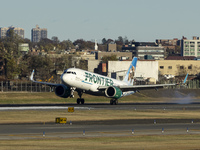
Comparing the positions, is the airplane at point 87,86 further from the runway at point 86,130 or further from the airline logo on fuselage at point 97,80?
the runway at point 86,130

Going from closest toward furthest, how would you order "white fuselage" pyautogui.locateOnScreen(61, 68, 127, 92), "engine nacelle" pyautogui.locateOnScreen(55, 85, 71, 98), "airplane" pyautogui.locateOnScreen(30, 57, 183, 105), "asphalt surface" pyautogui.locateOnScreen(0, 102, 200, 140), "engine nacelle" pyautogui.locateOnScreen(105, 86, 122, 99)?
"asphalt surface" pyautogui.locateOnScreen(0, 102, 200, 140) → "white fuselage" pyautogui.locateOnScreen(61, 68, 127, 92) → "airplane" pyautogui.locateOnScreen(30, 57, 183, 105) → "engine nacelle" pyautogui.locateOnScreen(55, 85, 71, 98) → "engine nacelle" pyautogui.locateOnScreen(105, 86, 122, 99)

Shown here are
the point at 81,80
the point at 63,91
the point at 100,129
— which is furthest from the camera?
the point at 63,91

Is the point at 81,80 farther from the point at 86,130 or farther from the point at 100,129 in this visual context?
the point at 86,130

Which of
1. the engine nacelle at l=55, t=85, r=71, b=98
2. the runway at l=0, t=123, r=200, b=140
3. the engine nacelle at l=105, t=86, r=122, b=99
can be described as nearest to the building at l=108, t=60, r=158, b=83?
the engine nacelle at l=105, t=86, r=122, b=99

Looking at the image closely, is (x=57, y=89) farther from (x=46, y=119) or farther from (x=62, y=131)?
(x=62, y=131)

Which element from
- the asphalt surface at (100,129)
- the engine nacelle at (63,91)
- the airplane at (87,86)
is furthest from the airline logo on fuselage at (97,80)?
the asphalt surface at (100,129)

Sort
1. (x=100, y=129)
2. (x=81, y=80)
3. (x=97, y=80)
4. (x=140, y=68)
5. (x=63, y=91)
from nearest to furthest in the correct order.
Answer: (x=100, y=129) → (x=81, y=80) → (x=63, y=91) → (x=97, y=80) → (x=140, y=68)

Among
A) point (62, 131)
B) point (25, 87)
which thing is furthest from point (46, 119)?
point (25, 87)

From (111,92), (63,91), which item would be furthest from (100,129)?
(111,92)

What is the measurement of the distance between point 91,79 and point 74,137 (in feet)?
136

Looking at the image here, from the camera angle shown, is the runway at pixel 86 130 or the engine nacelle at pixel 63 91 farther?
the engine nacelle at pixel 63 91

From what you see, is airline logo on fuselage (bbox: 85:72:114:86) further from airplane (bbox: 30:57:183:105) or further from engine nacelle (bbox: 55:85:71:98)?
engine nacelle (bbox: 55:85:71:98)

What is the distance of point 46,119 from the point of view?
2105 inches

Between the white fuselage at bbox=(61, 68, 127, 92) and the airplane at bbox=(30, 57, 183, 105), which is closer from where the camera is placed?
the white fuselage at bbox=(61, 68, 127, 92)
